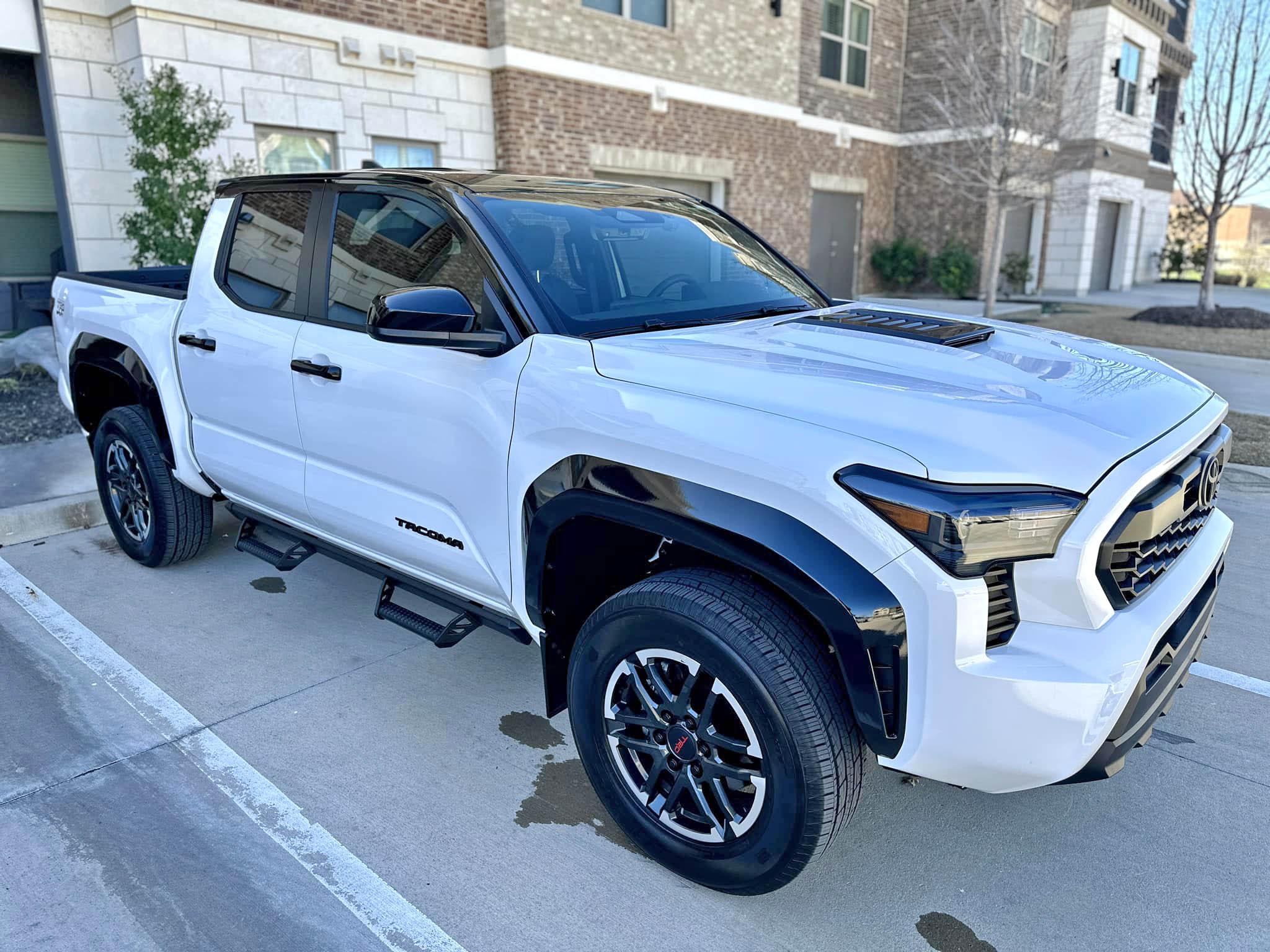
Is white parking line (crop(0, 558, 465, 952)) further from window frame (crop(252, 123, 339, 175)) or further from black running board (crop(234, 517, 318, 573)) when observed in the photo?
window frame (crop(252, 123, 339, 175))

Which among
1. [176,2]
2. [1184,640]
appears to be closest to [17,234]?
[176,2]

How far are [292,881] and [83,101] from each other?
969 cm

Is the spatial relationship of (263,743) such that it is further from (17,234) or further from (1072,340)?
(17,234)

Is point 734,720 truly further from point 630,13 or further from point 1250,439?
point 630,13

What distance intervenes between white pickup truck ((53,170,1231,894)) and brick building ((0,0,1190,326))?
7.24 metres

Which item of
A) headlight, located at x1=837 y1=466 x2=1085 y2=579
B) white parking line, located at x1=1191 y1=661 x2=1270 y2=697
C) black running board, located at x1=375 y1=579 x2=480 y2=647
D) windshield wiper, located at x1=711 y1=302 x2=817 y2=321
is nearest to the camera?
headlight, located at x1=837 y1=466 x2=1085 y2=579

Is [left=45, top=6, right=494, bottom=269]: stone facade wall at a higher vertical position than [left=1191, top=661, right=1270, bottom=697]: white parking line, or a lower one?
higher

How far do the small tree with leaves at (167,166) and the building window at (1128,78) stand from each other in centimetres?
2247

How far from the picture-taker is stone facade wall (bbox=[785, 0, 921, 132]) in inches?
698

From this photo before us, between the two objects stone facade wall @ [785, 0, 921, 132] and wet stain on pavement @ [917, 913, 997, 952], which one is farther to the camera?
stone facade wall @ [785, 0, 921, 132]

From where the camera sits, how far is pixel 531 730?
3.41 metres

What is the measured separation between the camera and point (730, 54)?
595 inches

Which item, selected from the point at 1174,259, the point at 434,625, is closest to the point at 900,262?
the point at 1174,259

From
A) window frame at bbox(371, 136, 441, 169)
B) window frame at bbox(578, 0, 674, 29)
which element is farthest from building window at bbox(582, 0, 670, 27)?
window frame at bbox(371, 136, 441, 169)
